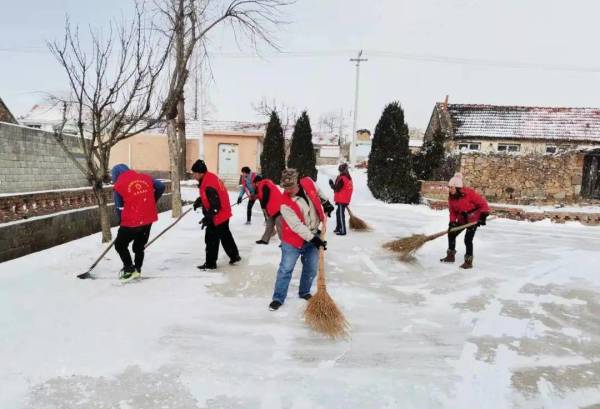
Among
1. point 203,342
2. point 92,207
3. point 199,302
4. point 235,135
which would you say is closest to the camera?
point 203,342

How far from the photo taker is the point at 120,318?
160 inches

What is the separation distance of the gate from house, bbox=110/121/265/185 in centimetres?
1592

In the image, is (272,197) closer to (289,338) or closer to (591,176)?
(289,338)

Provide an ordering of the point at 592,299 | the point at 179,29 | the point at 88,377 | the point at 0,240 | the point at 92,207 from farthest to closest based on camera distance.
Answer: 1. the point at 179,29
2. the point at 92,207
3. the point at 0,240
4. the point at 592,299
5. the point at 88,377

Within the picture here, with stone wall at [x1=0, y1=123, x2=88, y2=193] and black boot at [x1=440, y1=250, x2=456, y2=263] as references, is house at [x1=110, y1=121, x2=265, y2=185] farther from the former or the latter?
black boot at [x1=440, y1=250, x2=456, y2=263]

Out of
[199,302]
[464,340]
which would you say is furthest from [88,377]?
[464,340]

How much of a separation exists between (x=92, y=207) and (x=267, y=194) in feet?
14.1

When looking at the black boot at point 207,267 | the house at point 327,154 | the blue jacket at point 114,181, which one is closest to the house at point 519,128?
the black boot at point 207,267

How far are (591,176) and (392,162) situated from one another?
23.3ft

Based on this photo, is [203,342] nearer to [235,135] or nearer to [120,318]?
[120,318]

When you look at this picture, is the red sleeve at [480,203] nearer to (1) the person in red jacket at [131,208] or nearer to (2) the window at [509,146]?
(1) the person in red jacket at [131,208]

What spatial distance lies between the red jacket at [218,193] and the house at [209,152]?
1800cm

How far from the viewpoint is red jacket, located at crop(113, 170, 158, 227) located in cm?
501

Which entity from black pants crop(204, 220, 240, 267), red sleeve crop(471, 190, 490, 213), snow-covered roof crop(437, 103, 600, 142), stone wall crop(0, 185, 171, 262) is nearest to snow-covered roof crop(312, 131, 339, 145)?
snow-covered roof crop(437, 103, 600, 142)
